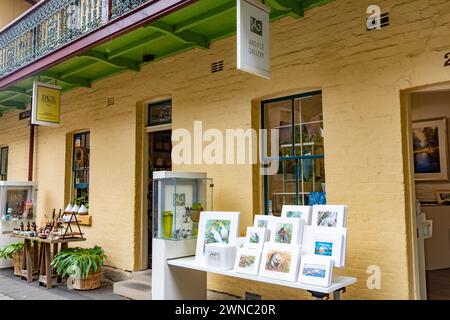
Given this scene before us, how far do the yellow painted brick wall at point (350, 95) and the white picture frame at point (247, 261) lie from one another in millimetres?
1110

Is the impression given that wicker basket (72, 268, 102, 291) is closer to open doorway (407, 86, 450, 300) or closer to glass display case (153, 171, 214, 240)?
glass display case (153, 171, 214, 240)

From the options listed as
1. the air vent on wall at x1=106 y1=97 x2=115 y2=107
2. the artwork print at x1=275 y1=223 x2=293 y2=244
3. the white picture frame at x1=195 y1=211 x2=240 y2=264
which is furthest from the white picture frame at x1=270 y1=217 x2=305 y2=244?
the air vent on wall at x1=106 y1=97 x2=115 y2=107

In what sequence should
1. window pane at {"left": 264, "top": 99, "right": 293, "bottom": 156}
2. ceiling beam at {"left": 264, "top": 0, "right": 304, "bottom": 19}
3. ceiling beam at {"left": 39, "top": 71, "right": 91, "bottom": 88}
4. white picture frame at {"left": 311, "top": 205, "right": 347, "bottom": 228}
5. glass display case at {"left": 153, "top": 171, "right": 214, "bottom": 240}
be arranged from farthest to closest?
1. ceiling beam at {"left": 39, "top": 71, "right": 91, "bottom": 88}
2. window pane at {"left": 264, "top": 99, "right": 293, "bottom": 156}
3. glass display case at {"left": 153, "top": 171, "right": 214, "bottom": 240}
4. ceiling beam at {"left": 264, "top": 0, "right": 304, "bottom": 19}
5. white picture frame at {"left": 311, "top": 205, "right": 347, "bottom": 228}

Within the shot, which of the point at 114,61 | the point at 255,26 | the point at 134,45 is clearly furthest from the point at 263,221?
the point at 114,61

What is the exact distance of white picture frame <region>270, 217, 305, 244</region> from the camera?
3.91 metres

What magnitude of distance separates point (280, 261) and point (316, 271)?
14.7 inches

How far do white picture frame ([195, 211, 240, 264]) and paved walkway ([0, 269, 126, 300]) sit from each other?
227 cm

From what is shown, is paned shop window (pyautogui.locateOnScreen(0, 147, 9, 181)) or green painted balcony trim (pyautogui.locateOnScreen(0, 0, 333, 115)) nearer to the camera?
green painted balcony trim (pyautogui.locateOnScreen(0, 0, 333, 115))

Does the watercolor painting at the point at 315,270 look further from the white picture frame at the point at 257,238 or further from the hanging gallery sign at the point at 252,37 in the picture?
the hanging gallery sign at the point at 252,37

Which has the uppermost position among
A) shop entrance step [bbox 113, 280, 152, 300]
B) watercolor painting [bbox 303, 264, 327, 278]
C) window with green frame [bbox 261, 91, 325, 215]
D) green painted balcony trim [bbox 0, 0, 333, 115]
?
green painted balcony trim [bbox 0, 0, 333, 115]

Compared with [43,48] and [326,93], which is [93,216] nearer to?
[43,48]

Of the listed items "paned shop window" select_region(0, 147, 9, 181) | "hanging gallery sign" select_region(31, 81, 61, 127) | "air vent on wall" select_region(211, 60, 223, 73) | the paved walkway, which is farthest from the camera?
"paned shop window" select_region(0, 147, 9, 181)
